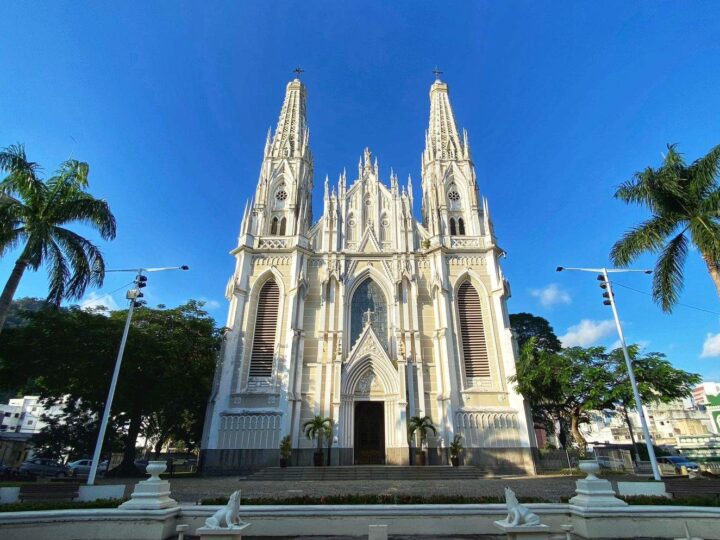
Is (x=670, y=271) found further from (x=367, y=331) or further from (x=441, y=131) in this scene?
(x=441, y=131)

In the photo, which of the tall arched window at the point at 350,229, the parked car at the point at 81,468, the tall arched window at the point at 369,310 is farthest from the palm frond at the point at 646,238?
the parked car at the point at 81,468

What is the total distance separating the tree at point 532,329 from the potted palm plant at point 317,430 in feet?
77.6

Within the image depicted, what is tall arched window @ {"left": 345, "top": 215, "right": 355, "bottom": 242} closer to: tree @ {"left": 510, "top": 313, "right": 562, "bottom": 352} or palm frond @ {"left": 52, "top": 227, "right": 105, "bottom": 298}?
palm frond @ {"left": 52, "top": 227, "right": 105, "bottom": 298}

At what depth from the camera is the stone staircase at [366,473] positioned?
728 inches

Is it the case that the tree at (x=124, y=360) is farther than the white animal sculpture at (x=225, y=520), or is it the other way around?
the tree at (x=124, y=360)

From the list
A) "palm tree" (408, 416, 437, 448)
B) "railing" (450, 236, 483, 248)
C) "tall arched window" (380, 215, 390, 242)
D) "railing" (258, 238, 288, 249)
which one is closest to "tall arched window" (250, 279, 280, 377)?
"railing" (258, 238, 288, 249)

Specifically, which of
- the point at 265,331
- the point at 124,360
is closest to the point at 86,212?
the point at 124,360

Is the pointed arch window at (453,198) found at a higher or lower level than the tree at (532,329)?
higher

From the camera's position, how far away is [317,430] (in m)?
21.5

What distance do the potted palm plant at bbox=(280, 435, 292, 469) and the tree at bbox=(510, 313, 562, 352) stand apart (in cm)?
2562

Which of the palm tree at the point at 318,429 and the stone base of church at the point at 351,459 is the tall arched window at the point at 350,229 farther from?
the stone base of church at the point at 351,459

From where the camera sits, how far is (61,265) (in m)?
14.8

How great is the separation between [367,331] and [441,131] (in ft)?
65.0

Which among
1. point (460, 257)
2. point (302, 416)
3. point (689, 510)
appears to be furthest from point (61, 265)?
point (460, 257)
